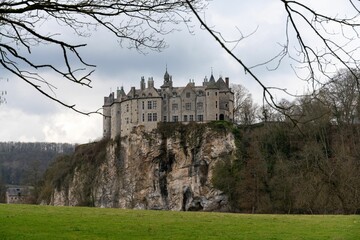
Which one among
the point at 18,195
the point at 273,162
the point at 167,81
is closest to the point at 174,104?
the point at 167,81

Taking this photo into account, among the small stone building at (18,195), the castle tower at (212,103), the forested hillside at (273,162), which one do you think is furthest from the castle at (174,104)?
the small stone building at (18,195)

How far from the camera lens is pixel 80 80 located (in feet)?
20.5

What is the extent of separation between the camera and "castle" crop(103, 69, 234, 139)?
244 ft

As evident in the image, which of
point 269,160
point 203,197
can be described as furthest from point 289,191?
point 203,197

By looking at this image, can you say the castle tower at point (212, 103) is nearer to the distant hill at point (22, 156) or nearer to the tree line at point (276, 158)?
the tree line at point (276, 158)

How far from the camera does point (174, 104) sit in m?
75.8

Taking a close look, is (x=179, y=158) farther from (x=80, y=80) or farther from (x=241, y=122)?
(x=80, y=80)

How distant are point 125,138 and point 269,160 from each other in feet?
68.8

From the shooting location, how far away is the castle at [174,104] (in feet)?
244

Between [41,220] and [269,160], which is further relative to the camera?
[269,160]

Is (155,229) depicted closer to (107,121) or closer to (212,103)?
(212,103)

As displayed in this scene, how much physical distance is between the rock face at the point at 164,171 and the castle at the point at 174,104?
269 cm

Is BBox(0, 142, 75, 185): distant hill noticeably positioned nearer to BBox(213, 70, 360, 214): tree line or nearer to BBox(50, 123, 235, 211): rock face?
BBox(50, 123, 235, 211): rock face

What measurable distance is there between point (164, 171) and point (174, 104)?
10301 mm
